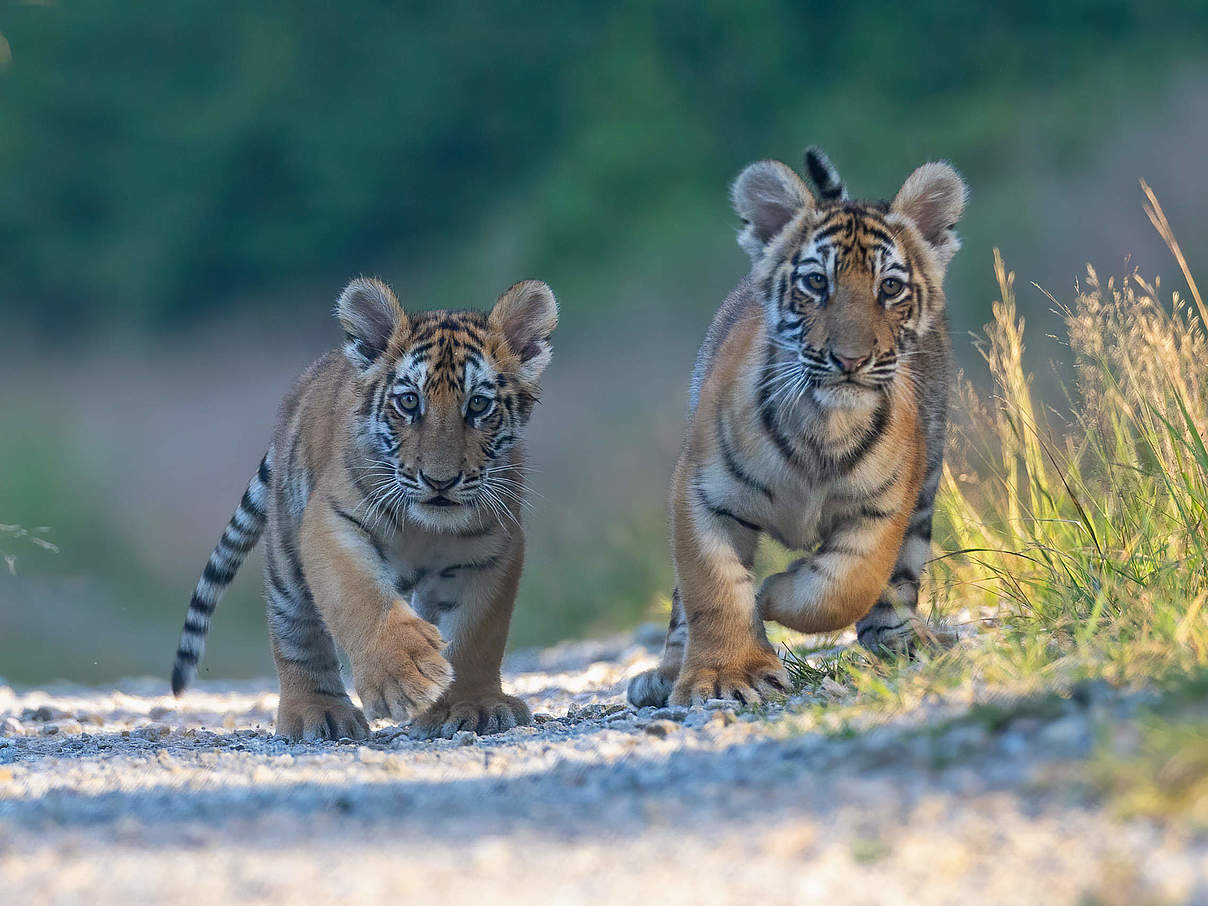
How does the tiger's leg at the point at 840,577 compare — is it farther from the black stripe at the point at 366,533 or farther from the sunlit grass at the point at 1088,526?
the black stripe at the point at 366,533

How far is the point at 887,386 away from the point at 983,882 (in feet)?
7.72

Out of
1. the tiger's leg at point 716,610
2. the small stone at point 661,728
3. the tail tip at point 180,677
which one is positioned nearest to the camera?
the small stone at point 661,728

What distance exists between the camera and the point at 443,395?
475 centimetres

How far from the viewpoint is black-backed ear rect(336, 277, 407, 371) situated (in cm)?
511

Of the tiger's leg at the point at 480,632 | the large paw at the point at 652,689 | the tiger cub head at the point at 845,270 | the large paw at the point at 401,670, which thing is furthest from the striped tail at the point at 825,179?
the large paw at the point at 401,670

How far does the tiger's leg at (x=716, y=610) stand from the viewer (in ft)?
14.1

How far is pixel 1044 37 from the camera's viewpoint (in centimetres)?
Answer: 1725

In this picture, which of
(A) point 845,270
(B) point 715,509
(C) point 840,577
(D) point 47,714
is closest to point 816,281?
(A) point 845,270

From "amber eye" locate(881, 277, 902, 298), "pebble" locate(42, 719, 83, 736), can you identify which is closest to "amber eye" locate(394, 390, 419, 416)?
"amber eye" locate(881, 277, 902, 298)

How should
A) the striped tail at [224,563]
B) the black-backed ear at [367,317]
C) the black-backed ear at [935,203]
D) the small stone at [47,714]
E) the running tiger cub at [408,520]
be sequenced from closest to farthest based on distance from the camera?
the running tiger cub at [408,520], the black-backed ear at [935,203], the black-backed ear at [367,317], the striped tail at [224,563], the small stone at [47,714]

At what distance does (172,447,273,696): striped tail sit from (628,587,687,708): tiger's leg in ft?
5.72

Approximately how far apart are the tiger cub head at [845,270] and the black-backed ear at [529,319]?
0.80 metres

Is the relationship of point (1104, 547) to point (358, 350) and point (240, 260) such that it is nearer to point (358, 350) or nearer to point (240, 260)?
point (358, 350)

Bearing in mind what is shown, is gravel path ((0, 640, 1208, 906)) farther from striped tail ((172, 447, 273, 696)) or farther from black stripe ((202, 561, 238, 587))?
black stripe ((202, 561, 238, 587))
